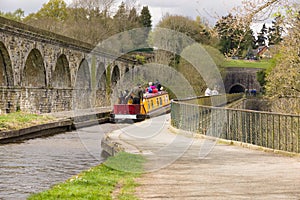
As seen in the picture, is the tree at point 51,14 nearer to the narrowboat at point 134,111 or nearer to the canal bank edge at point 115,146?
the narrowboat at point 134,111

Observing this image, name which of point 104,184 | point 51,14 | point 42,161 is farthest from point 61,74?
point 51,14

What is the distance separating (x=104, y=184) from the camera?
812 centimetres

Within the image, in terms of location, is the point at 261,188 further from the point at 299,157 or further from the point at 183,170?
the point at 299,157

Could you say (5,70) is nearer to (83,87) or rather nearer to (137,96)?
(137,96)

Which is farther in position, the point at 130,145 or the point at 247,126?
the point at 247,126

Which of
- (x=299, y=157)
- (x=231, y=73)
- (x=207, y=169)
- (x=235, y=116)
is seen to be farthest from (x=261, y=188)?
(x=231, y=73)

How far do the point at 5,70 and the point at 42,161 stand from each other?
14748mm

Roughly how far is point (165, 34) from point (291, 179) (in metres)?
55.0

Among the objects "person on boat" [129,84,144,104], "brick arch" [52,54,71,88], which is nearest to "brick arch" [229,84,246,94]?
"brick arch" [52,54,71,88]

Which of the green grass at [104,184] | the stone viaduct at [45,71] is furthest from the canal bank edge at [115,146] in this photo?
the stone viaduct at [45,71]

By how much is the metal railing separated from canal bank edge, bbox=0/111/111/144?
5.20 meters

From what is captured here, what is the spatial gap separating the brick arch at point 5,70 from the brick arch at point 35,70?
9.33ft

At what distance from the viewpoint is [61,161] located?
531 inches

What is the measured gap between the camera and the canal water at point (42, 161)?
988 centimetres
